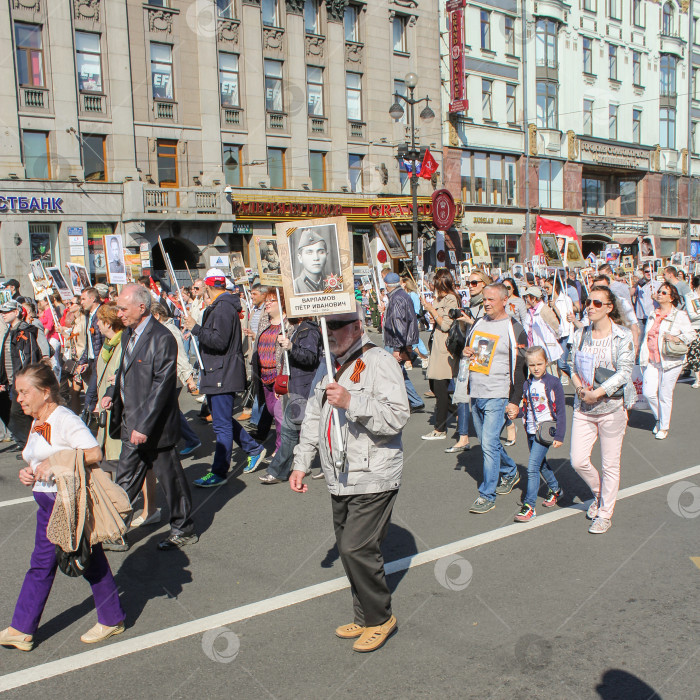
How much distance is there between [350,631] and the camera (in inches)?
158

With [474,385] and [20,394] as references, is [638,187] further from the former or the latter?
[20,394]

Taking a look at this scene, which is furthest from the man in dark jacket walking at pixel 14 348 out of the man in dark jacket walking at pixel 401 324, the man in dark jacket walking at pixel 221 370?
the man in dark jacket walking at pixel 401 324

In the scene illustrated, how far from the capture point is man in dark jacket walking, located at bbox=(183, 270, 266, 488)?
7.12m

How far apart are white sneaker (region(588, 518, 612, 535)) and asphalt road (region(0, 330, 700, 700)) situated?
58 mm

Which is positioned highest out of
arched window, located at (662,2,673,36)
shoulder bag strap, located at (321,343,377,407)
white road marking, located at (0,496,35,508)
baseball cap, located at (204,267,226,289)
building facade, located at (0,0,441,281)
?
arched window, located at (662,2,673,36)

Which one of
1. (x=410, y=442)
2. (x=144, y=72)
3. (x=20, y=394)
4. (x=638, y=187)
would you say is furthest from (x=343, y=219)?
(x=638, y=187)

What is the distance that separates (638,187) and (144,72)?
34.4 metres

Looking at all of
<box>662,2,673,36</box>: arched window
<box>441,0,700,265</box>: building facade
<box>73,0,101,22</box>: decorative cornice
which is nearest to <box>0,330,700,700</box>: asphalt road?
<box>73,0,101,22</box>: decorative cornice

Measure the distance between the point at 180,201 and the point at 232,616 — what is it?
24.9m

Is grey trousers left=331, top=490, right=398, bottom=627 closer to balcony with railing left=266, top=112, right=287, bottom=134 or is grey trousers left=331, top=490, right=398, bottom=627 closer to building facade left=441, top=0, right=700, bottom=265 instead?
balcony with railing left=266, top=112, right=287, bottom=134

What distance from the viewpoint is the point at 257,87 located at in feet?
98.3

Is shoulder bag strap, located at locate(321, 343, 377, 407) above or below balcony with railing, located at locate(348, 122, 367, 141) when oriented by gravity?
below

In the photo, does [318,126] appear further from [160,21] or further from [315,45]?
[160,21]

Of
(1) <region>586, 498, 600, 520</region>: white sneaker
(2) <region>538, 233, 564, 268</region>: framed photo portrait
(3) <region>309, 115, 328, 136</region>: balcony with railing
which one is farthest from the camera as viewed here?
(3) <region>309, 115, 328, 136</region>: balcony with railing
